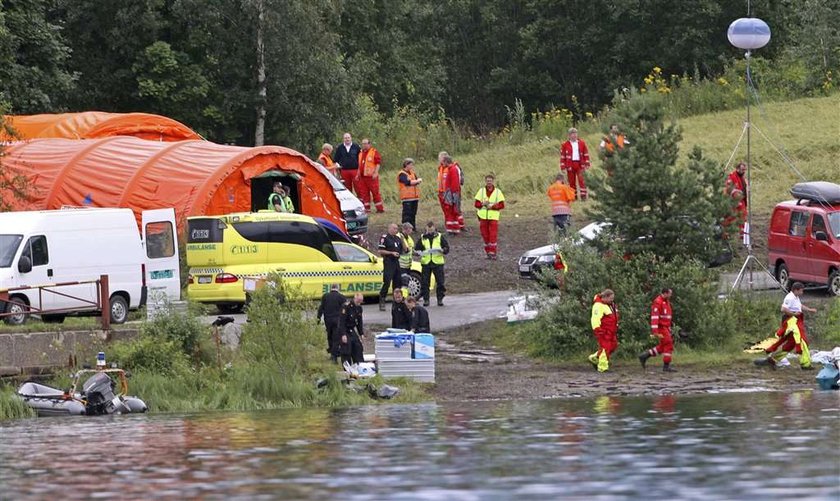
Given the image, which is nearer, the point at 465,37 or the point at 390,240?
the point at 390,240

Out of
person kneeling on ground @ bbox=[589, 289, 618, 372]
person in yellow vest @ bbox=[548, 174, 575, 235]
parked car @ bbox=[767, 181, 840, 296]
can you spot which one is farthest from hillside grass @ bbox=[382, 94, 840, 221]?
person kneeling on ground @ bbox=[589, 289, 618, 372]

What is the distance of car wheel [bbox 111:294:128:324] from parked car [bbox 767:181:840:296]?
482 inches

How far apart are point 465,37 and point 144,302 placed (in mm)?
51215

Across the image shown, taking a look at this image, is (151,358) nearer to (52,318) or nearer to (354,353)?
(354,353)

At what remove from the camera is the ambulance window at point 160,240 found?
3338 centimetres

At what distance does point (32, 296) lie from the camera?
3036 cm

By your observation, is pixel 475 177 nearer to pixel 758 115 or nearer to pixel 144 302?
pixel 758 115

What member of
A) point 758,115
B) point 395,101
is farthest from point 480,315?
point 395,101

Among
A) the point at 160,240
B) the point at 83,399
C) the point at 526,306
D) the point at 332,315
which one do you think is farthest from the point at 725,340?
the point at 83,399

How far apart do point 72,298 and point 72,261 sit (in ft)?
5.99

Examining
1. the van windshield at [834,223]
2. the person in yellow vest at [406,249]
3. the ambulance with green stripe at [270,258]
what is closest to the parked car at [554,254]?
the van windshield at [834,223]

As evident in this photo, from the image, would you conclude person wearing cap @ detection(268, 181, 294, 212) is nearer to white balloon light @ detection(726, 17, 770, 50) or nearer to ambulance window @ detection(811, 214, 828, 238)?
white balloon light @ detection(726, 17, 770, 50)

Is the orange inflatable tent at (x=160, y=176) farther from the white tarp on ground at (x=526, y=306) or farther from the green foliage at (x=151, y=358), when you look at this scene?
the green foliage at (x=151, y=358)

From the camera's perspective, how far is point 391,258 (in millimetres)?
33250
